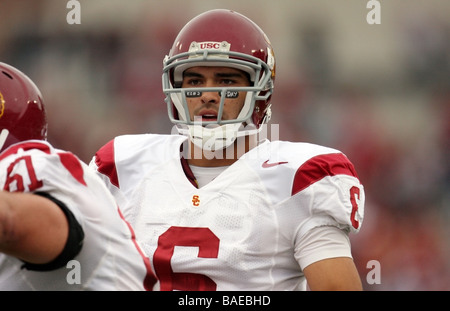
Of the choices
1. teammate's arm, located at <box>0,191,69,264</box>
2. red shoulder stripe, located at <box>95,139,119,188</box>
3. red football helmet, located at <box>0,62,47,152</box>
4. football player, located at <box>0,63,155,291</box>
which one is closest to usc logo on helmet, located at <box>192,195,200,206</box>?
red shoulder stripe, located at <box>95,139,119,188</box>

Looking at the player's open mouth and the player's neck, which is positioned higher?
the player's open mouth

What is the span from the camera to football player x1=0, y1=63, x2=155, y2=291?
1.25m

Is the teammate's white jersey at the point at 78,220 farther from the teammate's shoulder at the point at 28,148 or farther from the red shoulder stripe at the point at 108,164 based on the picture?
the red shoulder stripe at the point at 108,164

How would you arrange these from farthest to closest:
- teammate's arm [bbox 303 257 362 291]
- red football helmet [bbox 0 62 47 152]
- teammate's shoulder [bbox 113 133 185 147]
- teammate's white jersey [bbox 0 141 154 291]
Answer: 1. teammate's shoulder [bbox 113 133 185 147]
2. teammate's arm [bbox 303 257 362 291]
3. red football helmet [bbox 0 62 47 152]
4. teammate's white jersey [bbox 0 141 154 291]

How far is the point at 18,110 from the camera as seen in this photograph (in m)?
1.49

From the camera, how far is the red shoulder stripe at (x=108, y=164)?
217 cm

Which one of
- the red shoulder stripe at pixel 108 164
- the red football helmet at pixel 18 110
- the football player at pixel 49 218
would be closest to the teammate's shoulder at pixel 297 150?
the red shoulder stripe at pixel 108 164

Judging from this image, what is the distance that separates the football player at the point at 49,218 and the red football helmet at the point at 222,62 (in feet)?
2.13

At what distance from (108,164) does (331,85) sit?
93.2 inches

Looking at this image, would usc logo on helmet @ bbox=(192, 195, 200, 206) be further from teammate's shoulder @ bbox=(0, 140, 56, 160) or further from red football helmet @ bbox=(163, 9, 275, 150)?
teammate's shoulder @ bbox=(0, 140, 56, 160)

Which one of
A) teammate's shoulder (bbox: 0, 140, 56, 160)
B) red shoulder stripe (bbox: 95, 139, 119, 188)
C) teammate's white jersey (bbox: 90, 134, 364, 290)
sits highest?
teammate's shoulder (bbox: 0, 140, 56, 160)

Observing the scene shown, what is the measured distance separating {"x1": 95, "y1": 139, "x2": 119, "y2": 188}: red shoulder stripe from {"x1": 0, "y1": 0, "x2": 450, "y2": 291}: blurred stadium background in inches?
76.2

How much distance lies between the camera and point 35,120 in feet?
4.98

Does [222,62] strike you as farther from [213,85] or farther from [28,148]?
[28,148]
